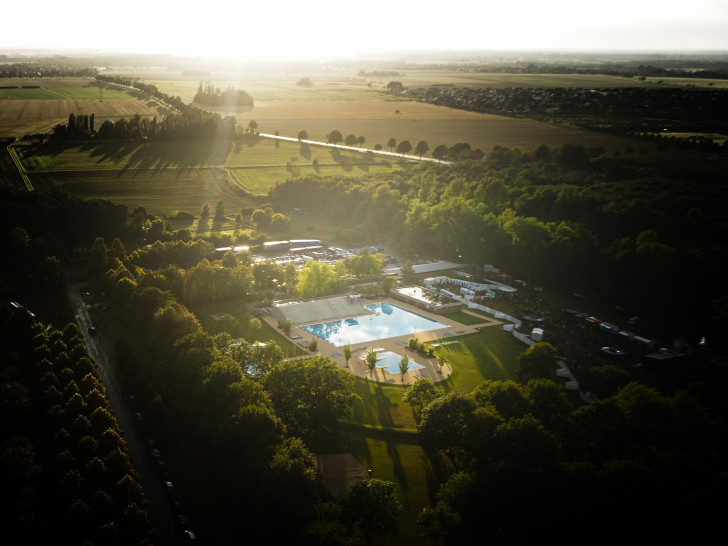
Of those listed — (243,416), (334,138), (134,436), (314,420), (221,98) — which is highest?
(221,98)

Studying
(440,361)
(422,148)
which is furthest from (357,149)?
(440,361)

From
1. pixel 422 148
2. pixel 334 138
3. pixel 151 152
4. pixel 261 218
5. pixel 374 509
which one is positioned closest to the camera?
pixel 374 509

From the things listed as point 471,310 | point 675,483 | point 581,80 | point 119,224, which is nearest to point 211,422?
point 675,483

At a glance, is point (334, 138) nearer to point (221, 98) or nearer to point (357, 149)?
point (357, 149)

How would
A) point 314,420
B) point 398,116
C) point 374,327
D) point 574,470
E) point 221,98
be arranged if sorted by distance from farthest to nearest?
1. point 221,98
2. point 398,116
3. point 374,327
4. point 314,420
5. point 574,470

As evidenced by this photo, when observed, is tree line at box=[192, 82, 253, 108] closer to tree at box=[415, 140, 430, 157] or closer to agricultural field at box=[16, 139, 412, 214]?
agricultural field at box=[16, 139, 412, 214]

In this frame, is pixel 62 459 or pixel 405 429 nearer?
pixel 62 459

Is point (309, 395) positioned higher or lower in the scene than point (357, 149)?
lower

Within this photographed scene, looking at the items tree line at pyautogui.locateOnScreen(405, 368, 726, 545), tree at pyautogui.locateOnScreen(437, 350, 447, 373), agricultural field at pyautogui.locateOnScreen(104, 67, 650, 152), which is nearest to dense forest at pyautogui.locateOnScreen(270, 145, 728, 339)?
agricultural field at pyautogui.locateOnScreen(104, 67, 650, 152)
